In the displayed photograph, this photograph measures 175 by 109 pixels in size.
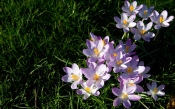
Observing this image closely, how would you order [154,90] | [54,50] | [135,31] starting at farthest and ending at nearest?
1. [54,50]
2. [135,31]
3. [154,90]

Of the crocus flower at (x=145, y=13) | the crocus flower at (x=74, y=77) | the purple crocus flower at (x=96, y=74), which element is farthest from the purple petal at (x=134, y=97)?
the crocus flower at (x=145, y=13)

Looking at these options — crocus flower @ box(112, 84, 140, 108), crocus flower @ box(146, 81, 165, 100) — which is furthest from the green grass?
crocus flower @ box(112, 84, 140, 108)

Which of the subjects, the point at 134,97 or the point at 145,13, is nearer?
the point at 134,97

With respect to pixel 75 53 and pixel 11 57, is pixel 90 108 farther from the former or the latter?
pixel 11 57

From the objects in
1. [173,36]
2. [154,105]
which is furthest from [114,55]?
[173,36]

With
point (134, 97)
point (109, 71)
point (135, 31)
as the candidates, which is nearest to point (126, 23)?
point (135, 31)

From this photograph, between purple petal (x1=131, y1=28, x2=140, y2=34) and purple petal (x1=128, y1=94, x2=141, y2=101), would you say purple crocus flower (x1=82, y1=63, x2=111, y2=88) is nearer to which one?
purple petal (x1=128, y1=94, x2=141, y2=101)

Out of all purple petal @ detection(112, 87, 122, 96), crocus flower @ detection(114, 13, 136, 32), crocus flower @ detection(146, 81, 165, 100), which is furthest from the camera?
crocus flower @ detection(114, 13, 136, 32)

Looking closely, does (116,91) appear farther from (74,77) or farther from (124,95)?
(74,77)

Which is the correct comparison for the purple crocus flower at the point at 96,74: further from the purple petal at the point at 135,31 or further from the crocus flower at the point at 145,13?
the crocus flower at the point at 145,13
